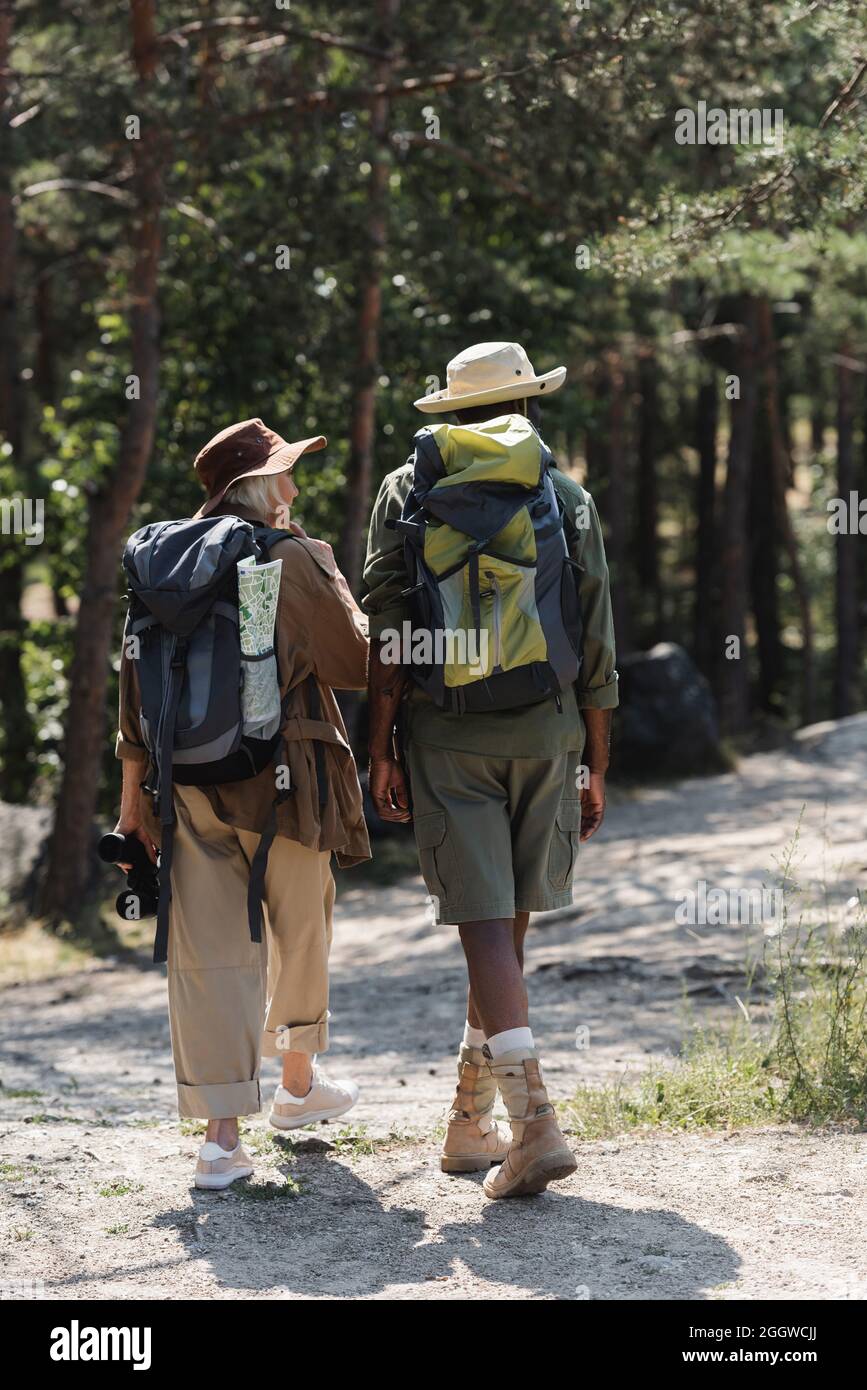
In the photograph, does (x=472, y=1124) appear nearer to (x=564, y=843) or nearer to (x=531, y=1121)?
(x=531, y=1121)

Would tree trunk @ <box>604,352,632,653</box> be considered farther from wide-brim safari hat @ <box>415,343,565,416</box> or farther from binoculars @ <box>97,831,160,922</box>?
binoculars @ <box>97,831,160,922</box>

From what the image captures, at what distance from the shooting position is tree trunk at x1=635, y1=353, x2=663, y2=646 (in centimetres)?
2622

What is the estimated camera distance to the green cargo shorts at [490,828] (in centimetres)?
404

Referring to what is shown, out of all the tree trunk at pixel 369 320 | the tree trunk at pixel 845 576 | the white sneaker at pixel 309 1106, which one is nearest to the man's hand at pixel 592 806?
the white sneaker at pixel 309 1106

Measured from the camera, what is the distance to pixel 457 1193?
14.0ft

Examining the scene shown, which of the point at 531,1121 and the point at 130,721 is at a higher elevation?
the point at 130,721

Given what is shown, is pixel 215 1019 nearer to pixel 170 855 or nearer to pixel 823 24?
pixel 170 855

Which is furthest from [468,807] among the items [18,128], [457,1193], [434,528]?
[18,128]

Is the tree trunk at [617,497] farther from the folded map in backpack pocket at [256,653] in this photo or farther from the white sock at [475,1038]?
the folded map in backpack pocket at [256,653]

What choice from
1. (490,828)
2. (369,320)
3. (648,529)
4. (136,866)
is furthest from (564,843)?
(648,529)

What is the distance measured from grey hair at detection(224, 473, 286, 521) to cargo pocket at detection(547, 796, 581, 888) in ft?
3.88

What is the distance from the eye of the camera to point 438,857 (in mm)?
4078

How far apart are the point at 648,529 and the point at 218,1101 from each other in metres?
23.2

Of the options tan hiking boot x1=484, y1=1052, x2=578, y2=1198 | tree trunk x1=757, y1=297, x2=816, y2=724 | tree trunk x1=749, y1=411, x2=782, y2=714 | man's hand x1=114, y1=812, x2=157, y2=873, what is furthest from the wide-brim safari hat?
tree trunk x1=749, y1=411, x2=782, y2=714
